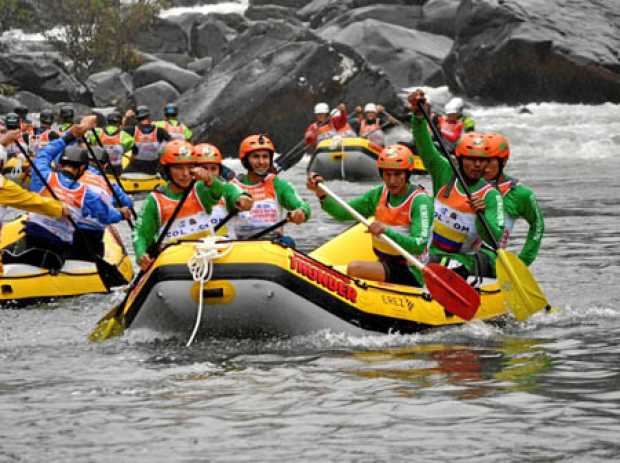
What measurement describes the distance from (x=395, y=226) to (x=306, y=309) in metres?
1.25

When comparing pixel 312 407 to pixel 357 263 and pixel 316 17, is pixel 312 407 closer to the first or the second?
pixel 357 263

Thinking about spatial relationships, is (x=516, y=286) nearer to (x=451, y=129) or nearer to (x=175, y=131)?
(x=451, y=129)

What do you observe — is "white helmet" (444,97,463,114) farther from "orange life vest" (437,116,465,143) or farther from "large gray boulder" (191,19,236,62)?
"large gray boulder" (191,19,236,62)

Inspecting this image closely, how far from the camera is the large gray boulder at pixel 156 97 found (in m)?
40.3

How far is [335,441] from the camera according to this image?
6.41 metres

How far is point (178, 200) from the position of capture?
9.60 meters

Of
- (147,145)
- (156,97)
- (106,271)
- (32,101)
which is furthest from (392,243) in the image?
(32,101)

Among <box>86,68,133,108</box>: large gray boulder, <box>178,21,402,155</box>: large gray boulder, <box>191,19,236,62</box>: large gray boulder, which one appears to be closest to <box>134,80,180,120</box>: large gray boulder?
<box>86,68,133,108</box>: large gray boulder

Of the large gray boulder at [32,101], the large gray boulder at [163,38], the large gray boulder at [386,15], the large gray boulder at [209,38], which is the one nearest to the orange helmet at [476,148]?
the large gray boulder at [32,101]

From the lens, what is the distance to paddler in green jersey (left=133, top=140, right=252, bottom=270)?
9461 mm

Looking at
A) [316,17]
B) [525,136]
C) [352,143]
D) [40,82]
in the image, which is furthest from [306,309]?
[316,17]

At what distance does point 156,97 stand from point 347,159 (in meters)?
17.5

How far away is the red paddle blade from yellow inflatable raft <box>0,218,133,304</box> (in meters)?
3.73

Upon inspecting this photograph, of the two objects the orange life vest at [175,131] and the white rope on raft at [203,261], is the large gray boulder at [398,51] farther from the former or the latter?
the white rope on raft at [203,261]
